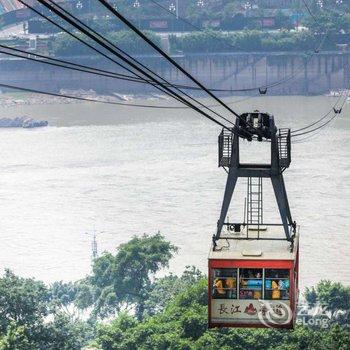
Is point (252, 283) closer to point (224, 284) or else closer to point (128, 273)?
point (224, 284)

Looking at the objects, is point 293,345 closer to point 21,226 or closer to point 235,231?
point 235,231

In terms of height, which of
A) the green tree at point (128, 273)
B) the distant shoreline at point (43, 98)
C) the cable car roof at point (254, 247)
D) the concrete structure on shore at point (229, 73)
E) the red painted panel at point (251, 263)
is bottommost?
the green tree at point (128, 273)

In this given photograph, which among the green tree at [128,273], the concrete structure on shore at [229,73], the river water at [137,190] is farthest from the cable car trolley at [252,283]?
the concrete structure on shore at [229,73]

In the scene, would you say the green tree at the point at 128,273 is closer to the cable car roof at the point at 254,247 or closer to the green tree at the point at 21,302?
the green tree at the point at 21,302

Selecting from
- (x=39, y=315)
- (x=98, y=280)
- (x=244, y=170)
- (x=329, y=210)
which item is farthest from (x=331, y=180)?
(x=244, y=170)

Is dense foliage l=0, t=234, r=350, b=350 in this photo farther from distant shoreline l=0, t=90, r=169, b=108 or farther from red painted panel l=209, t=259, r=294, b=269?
distant shoreline l=0, t=90, r=169, b=108

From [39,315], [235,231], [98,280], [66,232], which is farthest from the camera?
[66,232]

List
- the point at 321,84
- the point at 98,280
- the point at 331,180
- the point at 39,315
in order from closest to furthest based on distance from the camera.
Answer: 1. the point at 39,315
2. the point at 98,280
3. the point at 331,180
4. the point at 321,84
